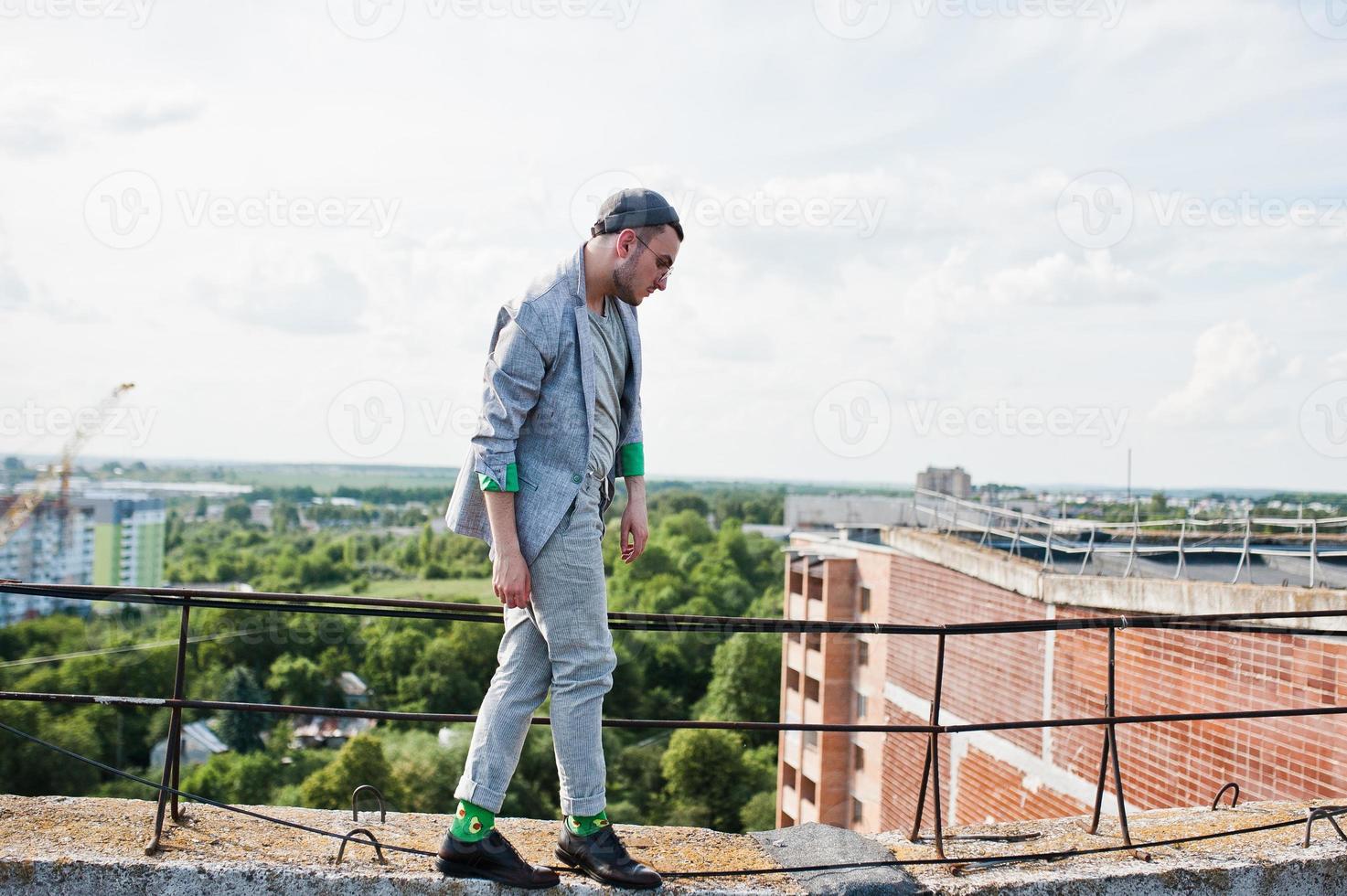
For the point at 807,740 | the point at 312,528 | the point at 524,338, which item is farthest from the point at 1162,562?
the point at 312,528

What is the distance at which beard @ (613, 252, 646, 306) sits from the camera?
266cm

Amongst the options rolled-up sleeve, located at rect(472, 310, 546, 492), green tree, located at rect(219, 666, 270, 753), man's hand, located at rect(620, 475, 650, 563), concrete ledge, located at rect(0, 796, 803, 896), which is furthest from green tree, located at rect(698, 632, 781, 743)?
rolled-up sleeve, located at rect(472, 310, 546, 492)

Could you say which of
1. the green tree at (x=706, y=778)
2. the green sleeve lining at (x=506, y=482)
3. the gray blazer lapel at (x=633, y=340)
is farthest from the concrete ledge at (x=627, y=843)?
the green tree at (x=706, y=778)

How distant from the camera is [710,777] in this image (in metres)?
44.8

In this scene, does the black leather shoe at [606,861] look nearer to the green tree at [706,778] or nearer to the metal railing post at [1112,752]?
the metal railing post at [1112,752]

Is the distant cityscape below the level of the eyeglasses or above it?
below

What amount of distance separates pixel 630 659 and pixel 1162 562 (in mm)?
46486

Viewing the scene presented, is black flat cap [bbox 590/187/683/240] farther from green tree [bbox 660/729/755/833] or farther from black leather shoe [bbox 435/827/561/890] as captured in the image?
green tree [bbox 660/729/755/833]

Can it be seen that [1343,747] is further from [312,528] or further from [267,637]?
[312,528]

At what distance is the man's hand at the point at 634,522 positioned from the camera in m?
2.98

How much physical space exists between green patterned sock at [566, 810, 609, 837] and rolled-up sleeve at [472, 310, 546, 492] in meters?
0.92

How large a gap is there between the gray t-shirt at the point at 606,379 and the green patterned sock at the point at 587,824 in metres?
0.93

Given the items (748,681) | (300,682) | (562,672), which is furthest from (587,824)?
(300,682)

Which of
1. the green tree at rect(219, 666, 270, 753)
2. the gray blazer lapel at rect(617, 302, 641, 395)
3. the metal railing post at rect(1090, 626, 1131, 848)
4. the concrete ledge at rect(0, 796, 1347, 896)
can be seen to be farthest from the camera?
the green tree at rect(219, 666, 270, 753)
